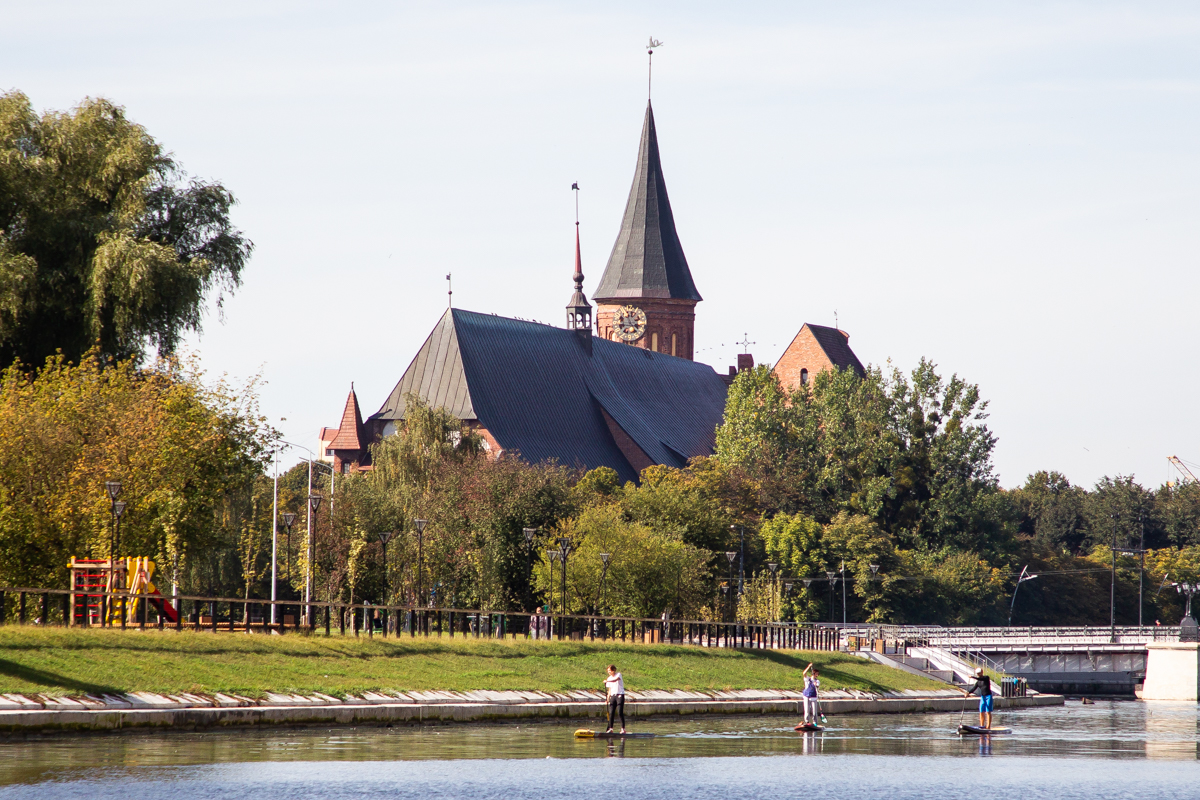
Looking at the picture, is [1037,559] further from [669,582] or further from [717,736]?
[717,736]

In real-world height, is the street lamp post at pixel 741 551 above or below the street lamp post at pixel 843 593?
above

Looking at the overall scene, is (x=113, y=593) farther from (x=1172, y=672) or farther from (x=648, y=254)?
(x=648, y=254)

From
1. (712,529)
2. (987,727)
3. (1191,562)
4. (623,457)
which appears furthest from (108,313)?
(1191,562)

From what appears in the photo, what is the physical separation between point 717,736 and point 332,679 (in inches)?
313

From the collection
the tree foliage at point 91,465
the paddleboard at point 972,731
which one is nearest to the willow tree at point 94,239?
the tree foliage at point 91,465

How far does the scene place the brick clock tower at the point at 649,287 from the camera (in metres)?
122

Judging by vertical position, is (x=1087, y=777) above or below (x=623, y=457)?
below

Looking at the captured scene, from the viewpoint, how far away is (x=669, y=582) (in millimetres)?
64312

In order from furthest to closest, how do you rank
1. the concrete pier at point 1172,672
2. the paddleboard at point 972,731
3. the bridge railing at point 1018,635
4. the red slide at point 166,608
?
the bridge railing at point 1018,635 < the concrete pier at point 1172,672 < the red slide at point 166,608 < the paddleboard at point 972,731

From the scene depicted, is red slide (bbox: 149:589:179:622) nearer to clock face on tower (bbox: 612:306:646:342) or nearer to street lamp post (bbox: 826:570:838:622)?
street lamp post (bbox: 826:570:838:622)

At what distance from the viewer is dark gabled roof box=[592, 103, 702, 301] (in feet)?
394

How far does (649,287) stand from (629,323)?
351cm

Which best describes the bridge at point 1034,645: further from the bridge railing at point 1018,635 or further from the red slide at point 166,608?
the red slide at point 166,608

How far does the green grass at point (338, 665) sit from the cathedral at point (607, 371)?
121ft
